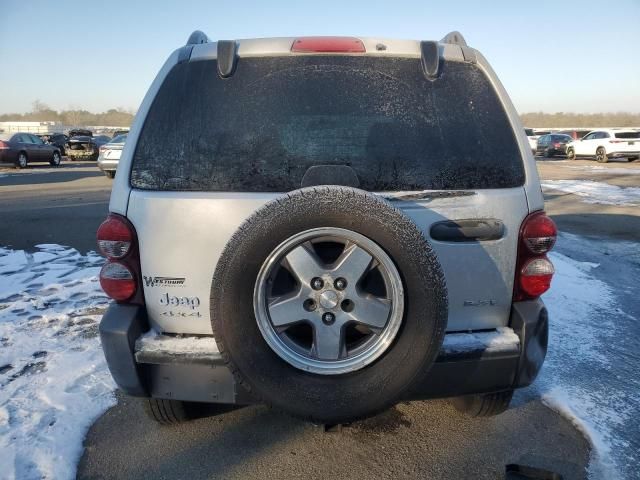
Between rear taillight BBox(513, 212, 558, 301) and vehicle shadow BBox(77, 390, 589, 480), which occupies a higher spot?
rear taillight BBox(513, 212, 558, 301)

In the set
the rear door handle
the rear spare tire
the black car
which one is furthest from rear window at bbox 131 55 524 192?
the black car

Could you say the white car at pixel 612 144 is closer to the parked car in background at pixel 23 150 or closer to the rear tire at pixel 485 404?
the rear tire at pixel 485 404

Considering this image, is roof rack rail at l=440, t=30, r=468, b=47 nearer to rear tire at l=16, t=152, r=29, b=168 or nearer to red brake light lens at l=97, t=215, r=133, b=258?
red brake light lens at l=97, t=215, r=133, b=258

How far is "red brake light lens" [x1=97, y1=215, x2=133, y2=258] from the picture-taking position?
2188 millimetres

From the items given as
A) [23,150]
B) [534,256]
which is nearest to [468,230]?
[534,256]

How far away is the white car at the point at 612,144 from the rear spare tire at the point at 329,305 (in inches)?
1085

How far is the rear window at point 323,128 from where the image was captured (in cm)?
221

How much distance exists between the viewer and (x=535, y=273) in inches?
89.8

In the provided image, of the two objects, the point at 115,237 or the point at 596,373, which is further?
the point at 596,373

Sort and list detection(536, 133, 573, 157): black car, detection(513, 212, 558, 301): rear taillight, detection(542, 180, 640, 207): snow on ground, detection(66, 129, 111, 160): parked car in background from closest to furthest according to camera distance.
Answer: detection(513, 212, 558, 301): rear taillight < detection(542, 180, 640, 207): snow on ground < detection(66, 129, 111, 160): parked car in background < detection(536, 133, 573, 157): black car

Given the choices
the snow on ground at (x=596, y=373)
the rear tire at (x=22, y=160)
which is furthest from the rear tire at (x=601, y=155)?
the rear tire at (x=22, y=160)

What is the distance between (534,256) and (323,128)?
1205mm

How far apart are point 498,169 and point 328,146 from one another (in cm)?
83

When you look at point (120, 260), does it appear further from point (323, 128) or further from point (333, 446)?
point (333, 446)
